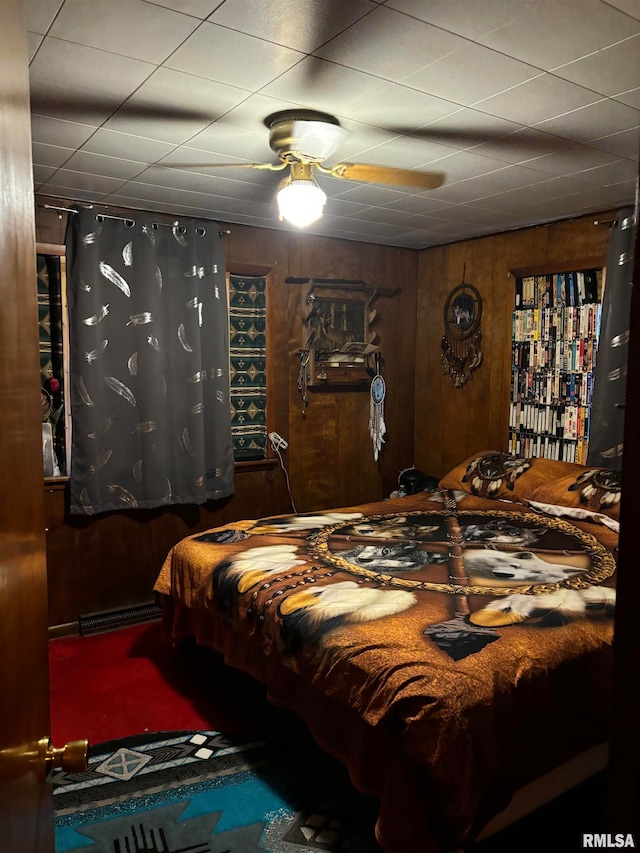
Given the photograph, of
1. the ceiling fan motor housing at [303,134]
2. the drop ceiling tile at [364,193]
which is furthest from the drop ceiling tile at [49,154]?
the drop ceiling tile at [364,193]

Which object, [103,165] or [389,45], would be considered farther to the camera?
[103,165]

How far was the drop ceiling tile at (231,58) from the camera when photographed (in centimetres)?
178

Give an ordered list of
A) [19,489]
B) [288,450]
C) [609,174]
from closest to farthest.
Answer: [19,489] → [609,174] → [288,450]

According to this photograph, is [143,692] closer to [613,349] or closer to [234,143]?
[234,143]

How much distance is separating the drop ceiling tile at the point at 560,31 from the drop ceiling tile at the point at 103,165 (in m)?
1.79

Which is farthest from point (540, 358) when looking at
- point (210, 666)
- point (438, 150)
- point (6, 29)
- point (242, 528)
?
point (6, 29)

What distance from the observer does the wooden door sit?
682 millimetres

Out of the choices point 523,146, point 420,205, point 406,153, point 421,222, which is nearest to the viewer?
point 523,146

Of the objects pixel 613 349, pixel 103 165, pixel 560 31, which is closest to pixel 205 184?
pixel 103 165

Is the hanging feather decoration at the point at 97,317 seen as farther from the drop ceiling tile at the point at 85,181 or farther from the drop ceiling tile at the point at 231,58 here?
the drop ceiling tile at the point at 231,58

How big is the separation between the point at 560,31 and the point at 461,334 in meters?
3.05

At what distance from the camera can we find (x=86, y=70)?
1.98m

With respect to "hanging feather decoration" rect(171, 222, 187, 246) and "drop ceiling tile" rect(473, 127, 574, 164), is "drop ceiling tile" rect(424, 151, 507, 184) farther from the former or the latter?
"hanging feather decoration" rect(171, 222, 187, 246)

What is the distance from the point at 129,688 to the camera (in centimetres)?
303
